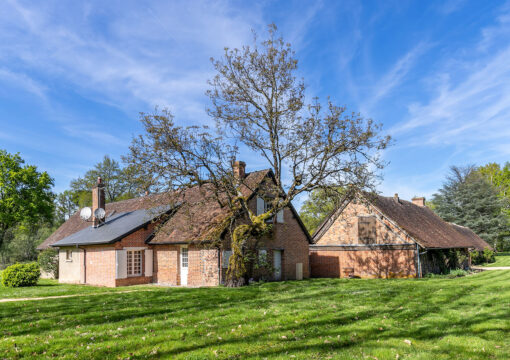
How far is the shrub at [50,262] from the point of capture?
1112 inches

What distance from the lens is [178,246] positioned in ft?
69.9

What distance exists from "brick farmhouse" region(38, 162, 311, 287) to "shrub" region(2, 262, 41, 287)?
9.27ft

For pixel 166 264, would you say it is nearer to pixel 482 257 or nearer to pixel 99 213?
pixel 99 213

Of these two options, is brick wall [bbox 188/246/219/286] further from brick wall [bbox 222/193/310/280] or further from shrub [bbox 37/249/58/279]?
shrub [bbox 37/249/58/279]

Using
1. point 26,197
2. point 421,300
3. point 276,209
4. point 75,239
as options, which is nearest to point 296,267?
point 276,209

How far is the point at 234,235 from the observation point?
18.7 meters

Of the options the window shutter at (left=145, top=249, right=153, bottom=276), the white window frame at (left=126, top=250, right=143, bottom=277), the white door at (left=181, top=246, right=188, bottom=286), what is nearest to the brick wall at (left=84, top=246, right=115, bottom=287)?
the white window frame at (left=126, top=250, right=143, bottom=277)

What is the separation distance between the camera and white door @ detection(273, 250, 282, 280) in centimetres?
2323

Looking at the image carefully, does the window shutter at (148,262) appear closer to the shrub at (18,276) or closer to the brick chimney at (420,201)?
the shrub at (18,276)

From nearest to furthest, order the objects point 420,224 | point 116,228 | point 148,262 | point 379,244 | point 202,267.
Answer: point 202,267 < point 148,262 < point 116,228 < point 379,244 < point 420,224

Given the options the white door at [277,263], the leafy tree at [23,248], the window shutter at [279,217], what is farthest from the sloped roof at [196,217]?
the leafy tree at [23,248]

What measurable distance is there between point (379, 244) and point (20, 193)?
36.6m

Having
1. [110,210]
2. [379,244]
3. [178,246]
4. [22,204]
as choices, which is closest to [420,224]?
[379,244]

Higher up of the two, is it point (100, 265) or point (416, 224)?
point (416, 224)
